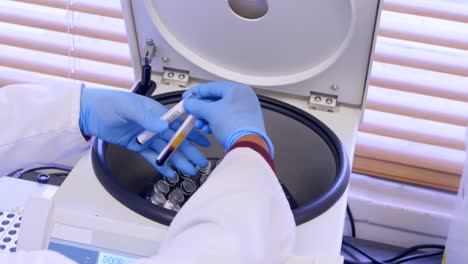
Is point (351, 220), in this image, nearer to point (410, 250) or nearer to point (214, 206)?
point (410, 250)

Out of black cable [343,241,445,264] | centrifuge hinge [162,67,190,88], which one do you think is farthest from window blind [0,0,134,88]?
black cable [343,241,445,264]

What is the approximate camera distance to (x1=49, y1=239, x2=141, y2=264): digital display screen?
97 centimetres

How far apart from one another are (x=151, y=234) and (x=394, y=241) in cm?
102

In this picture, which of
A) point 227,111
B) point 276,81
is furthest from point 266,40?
point 227,111

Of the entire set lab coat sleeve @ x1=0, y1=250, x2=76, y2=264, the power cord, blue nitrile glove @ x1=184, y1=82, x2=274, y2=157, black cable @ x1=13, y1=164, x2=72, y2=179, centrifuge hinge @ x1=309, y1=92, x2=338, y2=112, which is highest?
lab coat sleeve @ x1=0, y1=250, x2=76, y2=264

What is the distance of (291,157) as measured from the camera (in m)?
1.42

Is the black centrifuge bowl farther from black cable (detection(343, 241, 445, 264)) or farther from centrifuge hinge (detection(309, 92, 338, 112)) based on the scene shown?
black cable (detection(343, 241, 445, 264))

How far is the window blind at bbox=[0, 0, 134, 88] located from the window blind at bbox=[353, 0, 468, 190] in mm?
749

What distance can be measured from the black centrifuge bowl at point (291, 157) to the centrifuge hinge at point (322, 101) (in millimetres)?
44

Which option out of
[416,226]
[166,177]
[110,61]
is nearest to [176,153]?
[166,177]

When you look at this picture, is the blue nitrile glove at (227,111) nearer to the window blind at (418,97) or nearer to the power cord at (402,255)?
the window blind at (418,97)

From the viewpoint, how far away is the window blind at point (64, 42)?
1757 millimetres

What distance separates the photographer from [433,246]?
1695 millimetres

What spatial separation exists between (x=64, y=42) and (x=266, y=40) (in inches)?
31.4
